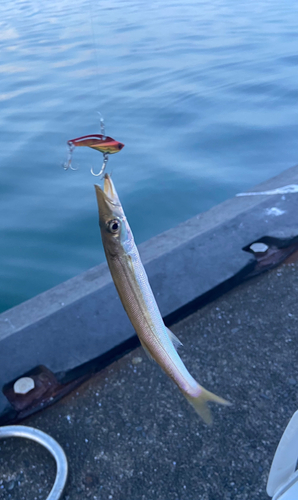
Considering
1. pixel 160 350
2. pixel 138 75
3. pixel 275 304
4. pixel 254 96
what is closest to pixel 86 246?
pixel 275 304

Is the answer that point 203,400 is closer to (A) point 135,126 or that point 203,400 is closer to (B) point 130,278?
(B) point 130,278

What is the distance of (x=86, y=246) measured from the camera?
271 inches

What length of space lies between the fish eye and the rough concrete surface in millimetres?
1934

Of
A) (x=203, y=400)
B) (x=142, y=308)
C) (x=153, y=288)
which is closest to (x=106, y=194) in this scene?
(x=142, y=308)

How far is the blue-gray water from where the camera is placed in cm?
704

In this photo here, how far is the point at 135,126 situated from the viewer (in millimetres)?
9594

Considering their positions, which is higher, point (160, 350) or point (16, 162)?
point (160, 350)

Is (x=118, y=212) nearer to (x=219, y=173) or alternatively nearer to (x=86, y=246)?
(x=86, y=246)

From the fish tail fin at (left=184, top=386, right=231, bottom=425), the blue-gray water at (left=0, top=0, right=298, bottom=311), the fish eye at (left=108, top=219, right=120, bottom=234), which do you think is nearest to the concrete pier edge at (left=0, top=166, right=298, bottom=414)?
the fish tail fin at (left=184, top=386, right=231, bottom=425)

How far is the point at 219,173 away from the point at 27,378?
581 cm

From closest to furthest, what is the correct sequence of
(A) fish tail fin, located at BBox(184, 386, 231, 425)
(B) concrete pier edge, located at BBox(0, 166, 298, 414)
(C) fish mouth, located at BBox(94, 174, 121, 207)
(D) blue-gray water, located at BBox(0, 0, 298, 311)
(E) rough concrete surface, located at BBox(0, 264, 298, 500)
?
(C) fish mouth, located at BBox(94, 174, 121, 207), (A) fish tail fin, located at BBox(184, 386, 231, 425), (E) rough concrete surface, located at BBox(0, 264, 298, 500), (B) concrete pier edge, located at BBox(0, 166, 298, 414), (D) blue-gray water, located at BBox(0, 0, 298, 311)

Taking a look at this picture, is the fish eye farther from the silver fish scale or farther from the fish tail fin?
the fish tail fin

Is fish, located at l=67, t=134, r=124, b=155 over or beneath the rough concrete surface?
over

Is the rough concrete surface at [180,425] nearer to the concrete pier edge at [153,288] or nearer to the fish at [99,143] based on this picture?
the concrete pier edge at [153,288]
